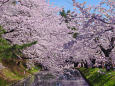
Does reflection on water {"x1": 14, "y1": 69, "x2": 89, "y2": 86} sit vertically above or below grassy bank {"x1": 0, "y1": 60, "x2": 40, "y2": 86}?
below

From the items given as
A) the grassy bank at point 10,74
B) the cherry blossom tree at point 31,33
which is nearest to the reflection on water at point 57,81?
the grassy bank at point 10,74

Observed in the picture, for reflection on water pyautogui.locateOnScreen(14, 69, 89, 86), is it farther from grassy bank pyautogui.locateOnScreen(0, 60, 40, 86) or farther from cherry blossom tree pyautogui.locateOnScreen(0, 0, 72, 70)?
cherry blossom tree pyautogui.locateOnScreen(0, 0, 72, 70)

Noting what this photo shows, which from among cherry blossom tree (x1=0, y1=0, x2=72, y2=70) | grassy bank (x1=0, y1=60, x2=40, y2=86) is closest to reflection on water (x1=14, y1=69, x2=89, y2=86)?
grassy bank (x1=0, y1=60, x2=40, y2=86)

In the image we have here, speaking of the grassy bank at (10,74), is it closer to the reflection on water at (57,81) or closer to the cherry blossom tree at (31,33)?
the reflection on water at (57,81)

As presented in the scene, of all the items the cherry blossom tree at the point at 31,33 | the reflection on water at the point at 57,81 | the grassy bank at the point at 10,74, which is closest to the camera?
the cherry blossom tree at the point at 31,33

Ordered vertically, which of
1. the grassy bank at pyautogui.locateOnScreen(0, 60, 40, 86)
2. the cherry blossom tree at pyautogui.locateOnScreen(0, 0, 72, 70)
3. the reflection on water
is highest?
the cherry blossom tree at pyautogui.locateOnScreen(0, 0, 72, 70)

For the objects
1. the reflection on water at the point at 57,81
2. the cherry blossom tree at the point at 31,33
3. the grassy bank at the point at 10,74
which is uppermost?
the cherry blossom tree at the point at 31,33

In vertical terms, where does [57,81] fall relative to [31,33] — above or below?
below

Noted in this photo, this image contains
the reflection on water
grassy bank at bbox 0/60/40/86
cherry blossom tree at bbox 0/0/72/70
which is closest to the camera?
cherry blossom tree at bbox 0/0/72/70

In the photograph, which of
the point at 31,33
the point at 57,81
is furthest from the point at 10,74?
the point at 31,33

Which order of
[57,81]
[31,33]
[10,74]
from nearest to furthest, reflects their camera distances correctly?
1. [31,33]
2. [57,81]
3. [10,74]

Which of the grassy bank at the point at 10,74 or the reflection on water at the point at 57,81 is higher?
the grassy bank at the point at 10,74


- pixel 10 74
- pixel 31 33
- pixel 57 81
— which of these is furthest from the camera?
pixel 10 74

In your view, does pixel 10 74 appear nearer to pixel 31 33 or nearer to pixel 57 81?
pixel 57 81
